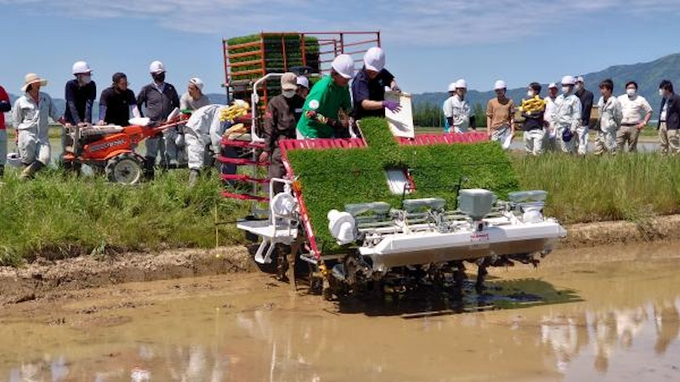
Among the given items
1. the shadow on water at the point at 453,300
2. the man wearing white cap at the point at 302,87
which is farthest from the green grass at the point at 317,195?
the man wearing white cap at the point at 302,87

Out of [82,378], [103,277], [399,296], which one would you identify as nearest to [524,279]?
[399,296]

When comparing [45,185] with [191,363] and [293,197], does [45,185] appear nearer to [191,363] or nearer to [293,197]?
[293,197]

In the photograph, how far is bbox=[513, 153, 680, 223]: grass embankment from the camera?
1206 centimetres

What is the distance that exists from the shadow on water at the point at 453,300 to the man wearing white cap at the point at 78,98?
579cm

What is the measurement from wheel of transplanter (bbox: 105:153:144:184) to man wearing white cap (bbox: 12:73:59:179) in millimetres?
802

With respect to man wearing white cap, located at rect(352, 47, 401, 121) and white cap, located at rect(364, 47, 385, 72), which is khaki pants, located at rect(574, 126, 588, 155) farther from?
white cap, located at rect(364, 47, 385, 72)

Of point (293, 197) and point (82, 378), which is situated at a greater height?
point (293, 197)

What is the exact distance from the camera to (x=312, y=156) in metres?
8.45

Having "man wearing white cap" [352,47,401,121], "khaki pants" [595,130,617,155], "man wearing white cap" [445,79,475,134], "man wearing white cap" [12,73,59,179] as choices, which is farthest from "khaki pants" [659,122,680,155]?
"man wearing white cap" [12,73,59,179]

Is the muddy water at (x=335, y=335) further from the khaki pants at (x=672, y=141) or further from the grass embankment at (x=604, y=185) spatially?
the khaki pants at (x=672, y=141)

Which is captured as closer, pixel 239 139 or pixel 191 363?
pixel 191 363

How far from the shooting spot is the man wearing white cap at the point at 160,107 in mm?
13688

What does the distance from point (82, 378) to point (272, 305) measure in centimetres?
251

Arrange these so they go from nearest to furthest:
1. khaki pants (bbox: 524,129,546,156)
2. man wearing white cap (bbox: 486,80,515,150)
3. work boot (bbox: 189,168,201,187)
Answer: work boot (bbox: 189,168,201,187), man wearing white cap (bbox: 486,80,515,150), khaki pants (bbox: 524,129,546,156)
